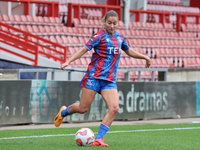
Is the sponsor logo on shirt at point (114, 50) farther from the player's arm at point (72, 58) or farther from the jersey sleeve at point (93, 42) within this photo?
the player's arm at point (72, 58)

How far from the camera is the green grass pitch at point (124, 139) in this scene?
5.90 metres

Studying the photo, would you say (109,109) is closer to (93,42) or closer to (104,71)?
(104,71)

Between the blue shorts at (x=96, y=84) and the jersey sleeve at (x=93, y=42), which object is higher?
the jersey sleeve at (x=93, y=42)

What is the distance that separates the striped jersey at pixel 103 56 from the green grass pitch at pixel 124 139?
1031mm

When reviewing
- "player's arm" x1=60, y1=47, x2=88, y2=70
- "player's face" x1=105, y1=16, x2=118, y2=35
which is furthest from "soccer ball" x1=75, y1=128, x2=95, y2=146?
"player's face" x1=105, y1=16, x2=118, y2=35

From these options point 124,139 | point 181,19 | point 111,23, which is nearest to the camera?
point 111,23

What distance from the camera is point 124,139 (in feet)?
22.6

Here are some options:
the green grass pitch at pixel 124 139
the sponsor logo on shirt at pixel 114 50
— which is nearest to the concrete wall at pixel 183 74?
the green grass pitch at pixel 124 139

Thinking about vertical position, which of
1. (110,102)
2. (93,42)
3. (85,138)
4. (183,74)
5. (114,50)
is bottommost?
(85,138)

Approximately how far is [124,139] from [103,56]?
180 cm

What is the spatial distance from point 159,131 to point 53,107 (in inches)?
105

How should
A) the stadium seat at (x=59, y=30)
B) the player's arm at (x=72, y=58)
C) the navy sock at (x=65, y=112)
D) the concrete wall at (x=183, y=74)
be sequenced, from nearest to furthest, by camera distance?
the player's arm at (x=72, y=58)
the navy sock at (x=65, y=112)
the concrete wall at (x=183, y=74)
the stadium seat at (x=59, y=30)

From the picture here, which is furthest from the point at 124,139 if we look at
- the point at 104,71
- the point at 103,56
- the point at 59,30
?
the point at 59,30

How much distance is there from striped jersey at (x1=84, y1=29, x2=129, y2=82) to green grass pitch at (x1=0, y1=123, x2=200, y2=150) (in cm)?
103
